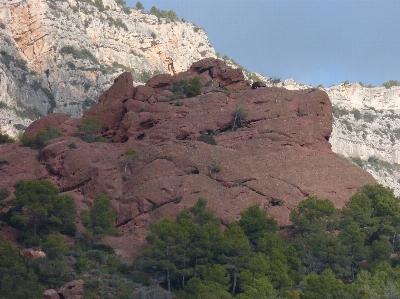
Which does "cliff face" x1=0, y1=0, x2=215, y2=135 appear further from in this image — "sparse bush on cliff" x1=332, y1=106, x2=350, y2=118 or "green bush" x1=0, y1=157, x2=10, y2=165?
"green bush" x1=0, y1=157, x2=10, y2=165

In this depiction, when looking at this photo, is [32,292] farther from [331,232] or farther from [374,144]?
[374,144]

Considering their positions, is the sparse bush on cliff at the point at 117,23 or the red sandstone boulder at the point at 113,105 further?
the sparse bush on cliff at the point at 117,23

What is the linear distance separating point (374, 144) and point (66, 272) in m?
106

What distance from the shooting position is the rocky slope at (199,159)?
55156 millimetres

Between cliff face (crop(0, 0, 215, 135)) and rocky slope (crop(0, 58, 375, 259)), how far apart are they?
3692 cm

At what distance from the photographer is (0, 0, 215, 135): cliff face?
368 ft

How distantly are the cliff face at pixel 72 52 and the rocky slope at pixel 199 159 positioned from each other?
3692 centimetres

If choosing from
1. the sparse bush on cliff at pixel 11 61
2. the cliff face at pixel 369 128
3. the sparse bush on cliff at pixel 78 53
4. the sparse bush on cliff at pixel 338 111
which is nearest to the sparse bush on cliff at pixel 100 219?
the sparse bush on cliff at pixel 11 61

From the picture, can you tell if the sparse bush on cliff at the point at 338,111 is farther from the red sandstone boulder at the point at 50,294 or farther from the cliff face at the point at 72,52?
the red sandstone boulder at the point at 50,294

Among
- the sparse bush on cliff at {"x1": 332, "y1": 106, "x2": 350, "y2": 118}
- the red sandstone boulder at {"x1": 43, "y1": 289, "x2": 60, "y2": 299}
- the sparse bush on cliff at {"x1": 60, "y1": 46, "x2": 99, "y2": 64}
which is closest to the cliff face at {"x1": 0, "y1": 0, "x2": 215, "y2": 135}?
the sparse bush on cliff at {"x1": 60, "y1": 46, "x2": 99, "y2": 64}

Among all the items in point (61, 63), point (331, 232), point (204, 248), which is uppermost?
point (61, 63)

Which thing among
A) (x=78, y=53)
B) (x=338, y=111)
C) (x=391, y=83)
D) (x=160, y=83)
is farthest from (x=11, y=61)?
(x=391, y=83)

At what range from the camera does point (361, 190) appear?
57.9 m

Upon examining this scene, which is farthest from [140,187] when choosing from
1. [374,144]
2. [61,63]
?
[374,144]
